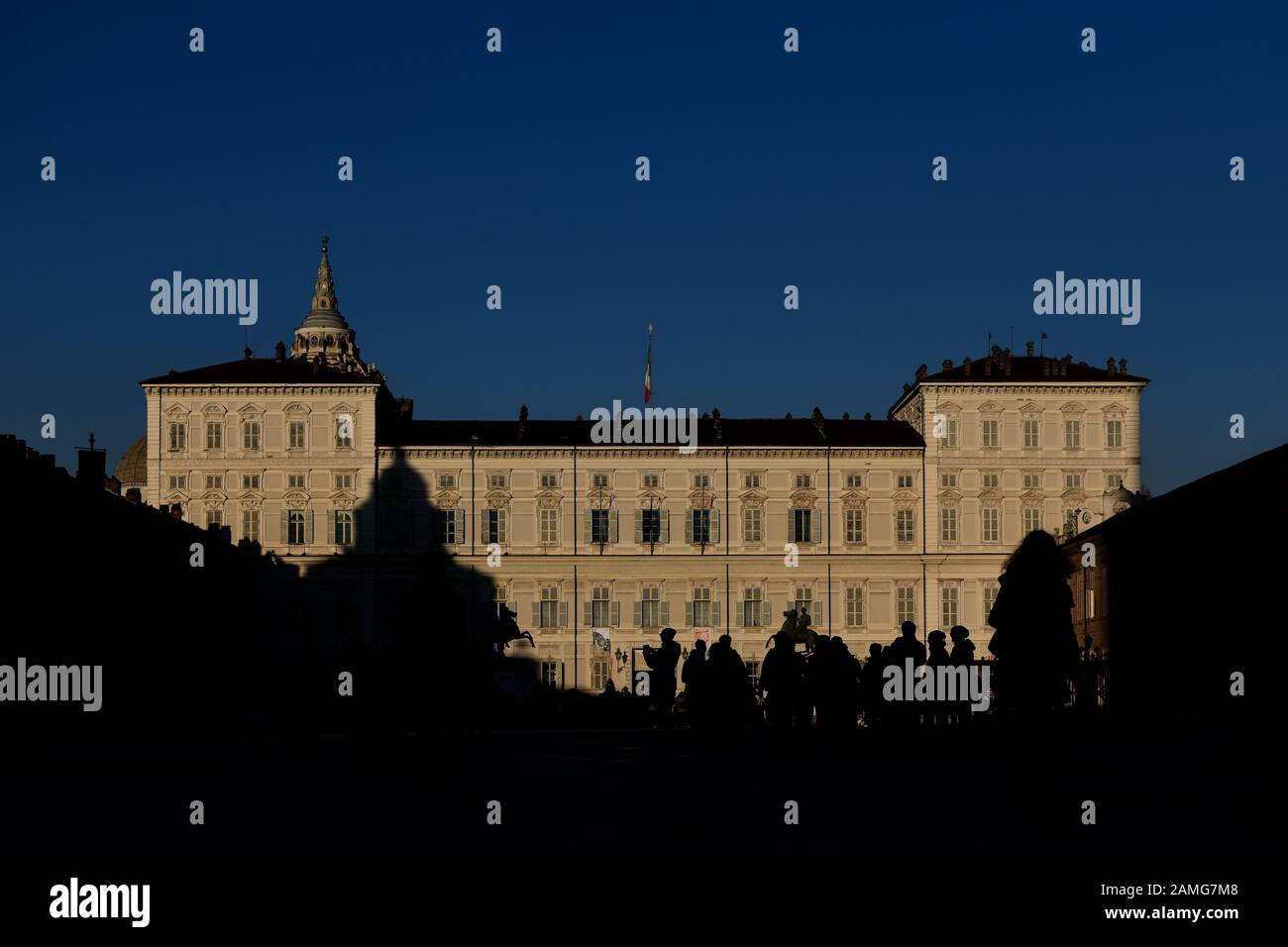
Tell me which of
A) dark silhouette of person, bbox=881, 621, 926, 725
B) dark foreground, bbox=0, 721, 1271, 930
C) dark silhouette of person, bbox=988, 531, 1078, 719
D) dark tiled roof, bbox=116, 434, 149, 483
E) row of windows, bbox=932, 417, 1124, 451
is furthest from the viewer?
dark tiled roof, bbox=116, 434, 149, 483

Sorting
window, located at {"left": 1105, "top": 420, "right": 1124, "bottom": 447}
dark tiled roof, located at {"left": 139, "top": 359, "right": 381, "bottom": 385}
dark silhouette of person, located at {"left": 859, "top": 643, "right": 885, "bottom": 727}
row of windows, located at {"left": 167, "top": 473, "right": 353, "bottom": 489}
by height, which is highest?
dark tiled roof, located at {"left": 139, "top": 359, "right": 381, "bottom": 385}

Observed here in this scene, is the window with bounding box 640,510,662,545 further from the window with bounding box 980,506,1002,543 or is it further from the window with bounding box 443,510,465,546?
the window with bounding box 980,506,1002,543

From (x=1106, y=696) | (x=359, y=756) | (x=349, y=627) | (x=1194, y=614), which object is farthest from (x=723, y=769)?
(x=349, y=627)

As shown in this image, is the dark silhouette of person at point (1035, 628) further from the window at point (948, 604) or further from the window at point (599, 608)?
the window at point (948, 604)

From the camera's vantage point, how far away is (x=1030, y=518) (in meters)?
91.0

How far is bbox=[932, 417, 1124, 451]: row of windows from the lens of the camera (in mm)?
91062

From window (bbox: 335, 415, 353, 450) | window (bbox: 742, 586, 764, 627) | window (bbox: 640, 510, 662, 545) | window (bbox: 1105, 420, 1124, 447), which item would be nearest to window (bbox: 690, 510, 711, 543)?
window (bbox: 640, 510, 662, 545)

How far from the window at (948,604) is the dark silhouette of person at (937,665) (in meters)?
59.6

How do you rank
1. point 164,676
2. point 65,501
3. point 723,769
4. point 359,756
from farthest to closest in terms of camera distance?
1. point 164,676
2. point 65,501
3. point 359,756
4. point 723,769

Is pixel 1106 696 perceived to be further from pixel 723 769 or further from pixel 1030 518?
pixel 1030 518

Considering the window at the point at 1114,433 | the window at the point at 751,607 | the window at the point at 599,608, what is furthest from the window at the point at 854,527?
the window at the point at 1114,433

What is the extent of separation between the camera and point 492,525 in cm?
9056

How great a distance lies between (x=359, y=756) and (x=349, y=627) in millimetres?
65516

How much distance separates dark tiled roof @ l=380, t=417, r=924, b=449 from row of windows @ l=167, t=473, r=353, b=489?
2699 mm
